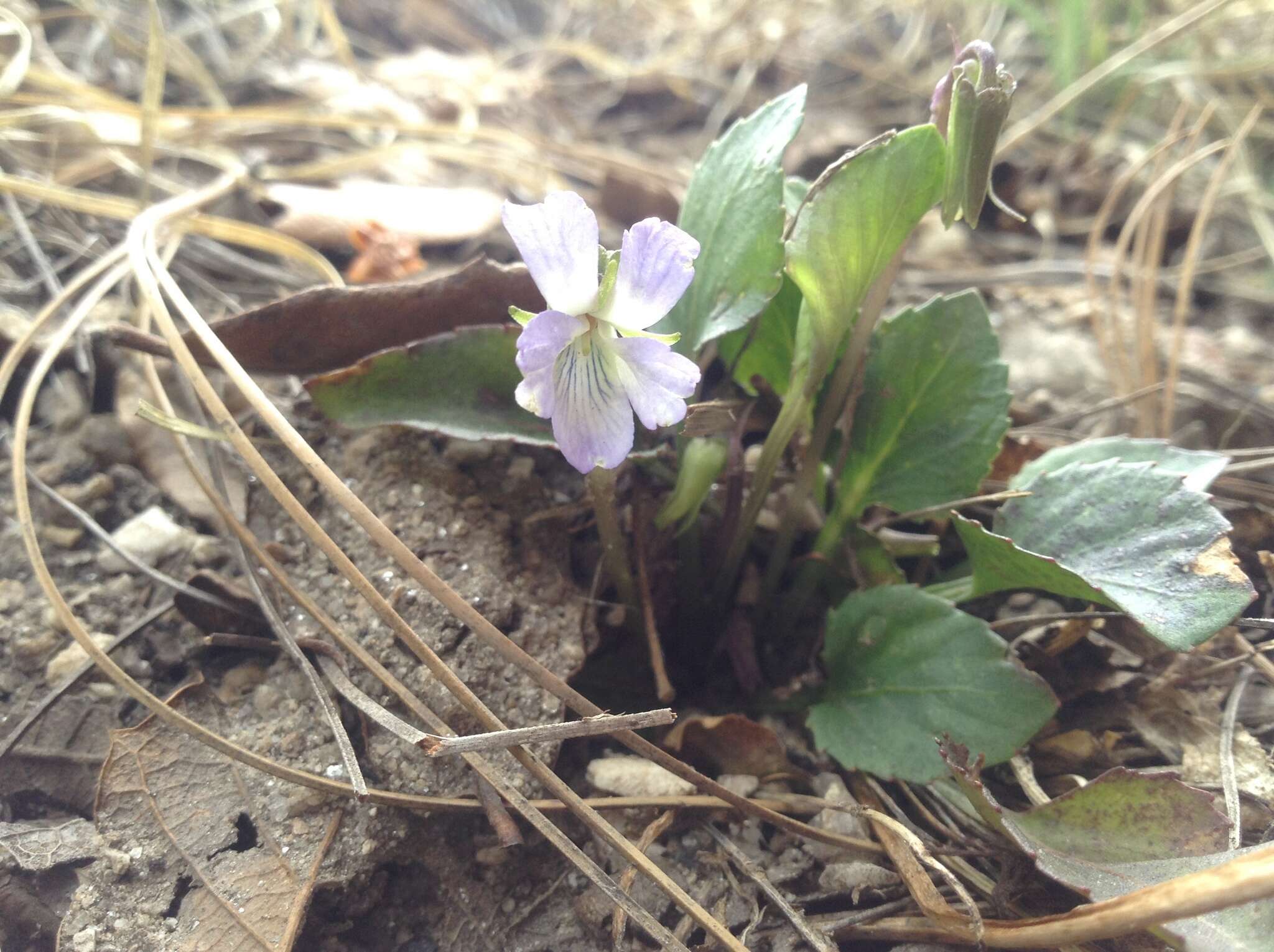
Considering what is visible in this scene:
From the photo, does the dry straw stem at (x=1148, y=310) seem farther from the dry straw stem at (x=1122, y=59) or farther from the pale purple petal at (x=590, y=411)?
the pale purple petal at (x=590, y=411)

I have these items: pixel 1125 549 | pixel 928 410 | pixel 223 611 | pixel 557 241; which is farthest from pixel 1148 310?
pixel 223 611

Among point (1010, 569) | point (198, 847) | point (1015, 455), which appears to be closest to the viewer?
point (198, 847)

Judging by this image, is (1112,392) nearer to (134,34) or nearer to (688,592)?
(688,592)

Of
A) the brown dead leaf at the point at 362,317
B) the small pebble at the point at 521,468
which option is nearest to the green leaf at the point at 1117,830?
the small pebble at the point at 521,468

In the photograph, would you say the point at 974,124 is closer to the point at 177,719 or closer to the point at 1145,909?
the point at 1145,909

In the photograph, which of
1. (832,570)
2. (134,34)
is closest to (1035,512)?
(832,570)

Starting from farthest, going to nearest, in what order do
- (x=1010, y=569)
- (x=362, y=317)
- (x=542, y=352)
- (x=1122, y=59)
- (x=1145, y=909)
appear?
(x=1122, y=59)
(x=362, y=317)
(x=1010, y=569)
(x=542, y=352)
(x=1145, y=909)

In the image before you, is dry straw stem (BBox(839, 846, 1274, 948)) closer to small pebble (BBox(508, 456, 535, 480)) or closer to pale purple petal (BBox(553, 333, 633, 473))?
pale purple petal (BBox(553, 333, 633, 473))

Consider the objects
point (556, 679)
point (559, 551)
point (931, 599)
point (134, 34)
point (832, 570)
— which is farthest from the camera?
point (134, 34)

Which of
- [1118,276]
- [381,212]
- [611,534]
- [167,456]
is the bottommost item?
[167,456]
